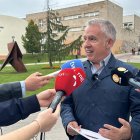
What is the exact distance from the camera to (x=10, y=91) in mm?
2578

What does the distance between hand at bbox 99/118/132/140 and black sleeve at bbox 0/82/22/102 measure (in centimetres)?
71

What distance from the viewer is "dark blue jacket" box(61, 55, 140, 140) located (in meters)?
2.66

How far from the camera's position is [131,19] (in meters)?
64.4

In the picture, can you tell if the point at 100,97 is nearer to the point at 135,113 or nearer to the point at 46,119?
the point at 135,113

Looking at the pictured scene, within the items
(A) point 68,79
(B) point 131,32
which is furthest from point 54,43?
(B) point 131,32

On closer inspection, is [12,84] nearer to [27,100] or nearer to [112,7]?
[27,100]

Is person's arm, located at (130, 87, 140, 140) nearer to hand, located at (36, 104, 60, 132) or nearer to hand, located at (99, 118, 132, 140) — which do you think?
hand, located at (99, 118, 132, 140)

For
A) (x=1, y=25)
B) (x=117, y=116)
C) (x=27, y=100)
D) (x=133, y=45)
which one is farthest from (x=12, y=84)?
(x=133, y=45)

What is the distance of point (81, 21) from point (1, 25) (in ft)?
45.3

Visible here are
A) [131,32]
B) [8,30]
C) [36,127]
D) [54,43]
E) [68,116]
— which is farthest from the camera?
[131,32]

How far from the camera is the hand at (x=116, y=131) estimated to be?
7.87 feet

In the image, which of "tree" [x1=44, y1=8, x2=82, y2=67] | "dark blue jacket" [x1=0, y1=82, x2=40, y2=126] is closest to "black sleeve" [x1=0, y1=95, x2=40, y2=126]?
"dark blue jacket" [x1=0, y1=82, x2=40, y2=126]

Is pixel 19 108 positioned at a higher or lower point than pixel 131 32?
lower

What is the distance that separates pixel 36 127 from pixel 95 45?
4.55ft
